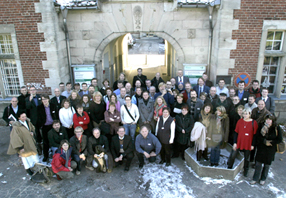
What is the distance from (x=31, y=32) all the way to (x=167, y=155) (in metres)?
5.85

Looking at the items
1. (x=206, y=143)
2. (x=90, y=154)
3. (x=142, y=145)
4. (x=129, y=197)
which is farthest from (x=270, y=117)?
(x=90, y=154)

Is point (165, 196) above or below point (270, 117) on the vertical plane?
below

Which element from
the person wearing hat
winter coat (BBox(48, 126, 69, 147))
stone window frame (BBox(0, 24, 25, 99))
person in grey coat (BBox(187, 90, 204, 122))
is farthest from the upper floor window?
stone window frame (BBox(0, 24, 25, 99))

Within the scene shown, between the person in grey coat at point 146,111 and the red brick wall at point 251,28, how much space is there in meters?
3.36

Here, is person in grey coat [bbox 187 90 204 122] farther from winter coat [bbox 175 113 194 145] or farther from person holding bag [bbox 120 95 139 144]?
person holding bag [bbox 120 95 139 144]

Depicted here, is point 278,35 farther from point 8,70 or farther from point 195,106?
point 8,70

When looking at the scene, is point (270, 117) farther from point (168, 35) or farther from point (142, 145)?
point (168, 35)

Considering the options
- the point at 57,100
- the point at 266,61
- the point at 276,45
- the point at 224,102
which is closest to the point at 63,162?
the point at 57,100

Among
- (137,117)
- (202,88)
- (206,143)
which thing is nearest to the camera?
(206,143)

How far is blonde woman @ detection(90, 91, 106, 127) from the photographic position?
612cm

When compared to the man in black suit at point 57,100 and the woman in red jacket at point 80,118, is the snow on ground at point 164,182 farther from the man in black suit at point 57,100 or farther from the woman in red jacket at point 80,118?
the man in black suit at point 57,100

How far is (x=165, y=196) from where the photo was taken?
15.6 ft

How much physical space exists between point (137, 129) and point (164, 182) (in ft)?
5.53

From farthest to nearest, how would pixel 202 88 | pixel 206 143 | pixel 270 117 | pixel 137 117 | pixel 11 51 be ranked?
pixel 11 51 → pixel 202 88 → pixel 137 117 → pixel 206 143 → pixel 270 117
